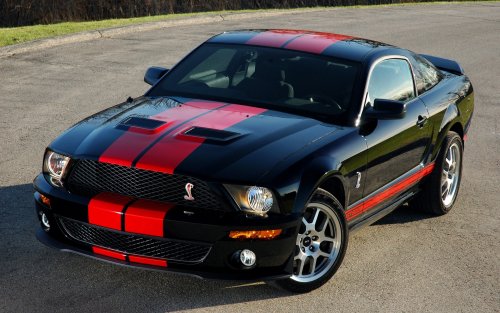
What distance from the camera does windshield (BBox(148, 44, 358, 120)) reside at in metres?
6.68

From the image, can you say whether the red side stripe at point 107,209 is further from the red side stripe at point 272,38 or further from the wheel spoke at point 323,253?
the red side stripe at point 272,38

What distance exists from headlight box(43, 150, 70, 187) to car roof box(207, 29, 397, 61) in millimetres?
2020

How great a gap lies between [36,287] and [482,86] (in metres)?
9.98

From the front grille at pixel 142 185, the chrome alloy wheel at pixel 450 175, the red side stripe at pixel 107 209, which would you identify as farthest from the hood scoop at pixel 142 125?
the chrome alloy wheel at pixel 450 175

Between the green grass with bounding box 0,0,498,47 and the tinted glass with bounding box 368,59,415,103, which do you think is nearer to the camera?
the tinted glass with bounding box 368,59,415,103

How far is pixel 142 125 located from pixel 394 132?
6.13 ft

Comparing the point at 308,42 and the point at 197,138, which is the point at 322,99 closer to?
the point at 308,42

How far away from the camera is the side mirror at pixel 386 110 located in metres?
6.52

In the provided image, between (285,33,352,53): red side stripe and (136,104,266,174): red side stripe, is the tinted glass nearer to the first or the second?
(285,33,352,53): red side stripe

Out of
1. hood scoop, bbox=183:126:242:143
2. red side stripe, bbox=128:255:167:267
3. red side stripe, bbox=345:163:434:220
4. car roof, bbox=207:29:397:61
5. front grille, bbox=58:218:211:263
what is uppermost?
car roof, bbox=207:29:397:61

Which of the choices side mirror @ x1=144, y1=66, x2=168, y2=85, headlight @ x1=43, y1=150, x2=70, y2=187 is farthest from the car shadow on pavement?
side mirror @ x1=144, y1=66, x2=168, y2=85

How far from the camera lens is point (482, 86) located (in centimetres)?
1430

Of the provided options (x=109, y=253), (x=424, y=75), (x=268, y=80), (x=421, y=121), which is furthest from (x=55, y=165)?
(x=424, y=75)

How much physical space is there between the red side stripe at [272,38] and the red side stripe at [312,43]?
0.26ft
